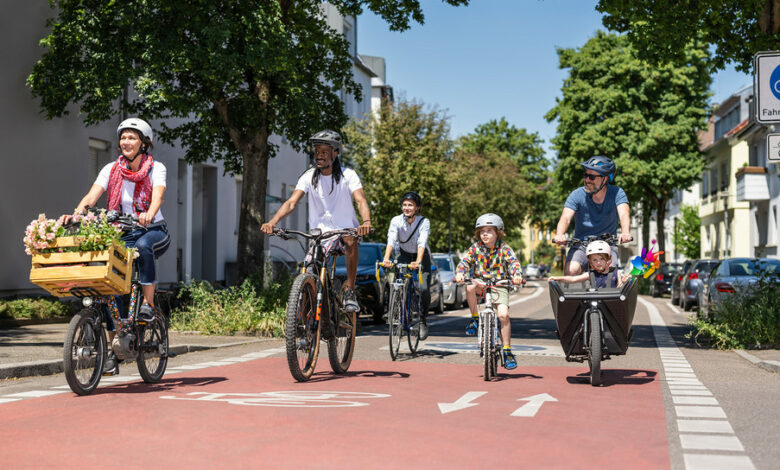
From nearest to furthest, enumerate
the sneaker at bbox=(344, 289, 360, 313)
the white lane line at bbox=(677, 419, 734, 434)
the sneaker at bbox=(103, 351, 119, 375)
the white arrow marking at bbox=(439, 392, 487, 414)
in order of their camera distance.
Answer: the white lane line at bbox=(677, 419, 734, 434)
the white arrow marking at bbox=(439, 392, 487, 414)
the sneaker at bbox=(103, 351, 119, 375)
the sneaker at bbox=(344, 289, 360, 313)

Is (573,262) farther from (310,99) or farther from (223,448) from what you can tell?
(310,99)

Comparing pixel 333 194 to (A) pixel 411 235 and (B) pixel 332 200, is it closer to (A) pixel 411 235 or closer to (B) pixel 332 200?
(B) pixel 332 200

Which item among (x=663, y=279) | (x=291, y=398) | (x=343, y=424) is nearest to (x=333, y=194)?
(x=291, y=398)

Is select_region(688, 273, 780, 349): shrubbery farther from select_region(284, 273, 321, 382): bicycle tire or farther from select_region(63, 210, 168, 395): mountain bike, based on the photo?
select_region(63, 210, 168, 395): mountain bike

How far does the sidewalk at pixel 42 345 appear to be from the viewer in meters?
9.41

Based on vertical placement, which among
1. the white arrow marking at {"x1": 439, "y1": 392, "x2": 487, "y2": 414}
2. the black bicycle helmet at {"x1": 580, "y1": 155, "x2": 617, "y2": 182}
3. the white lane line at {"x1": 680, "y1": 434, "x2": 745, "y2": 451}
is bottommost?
the white lane line at {"x1": 680, "y1": 434, "x2": 745, "y2": 451}

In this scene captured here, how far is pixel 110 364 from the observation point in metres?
7.69

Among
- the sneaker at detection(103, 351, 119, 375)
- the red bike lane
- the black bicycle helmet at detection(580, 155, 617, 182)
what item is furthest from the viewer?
the black bicycle helmet at detection(580, 155, 617, 182)

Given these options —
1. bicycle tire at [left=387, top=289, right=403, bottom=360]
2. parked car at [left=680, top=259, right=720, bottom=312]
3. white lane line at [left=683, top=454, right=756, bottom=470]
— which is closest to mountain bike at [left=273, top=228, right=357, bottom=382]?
bicycle tire at [left=387, top=289, right=403, bottom=360]

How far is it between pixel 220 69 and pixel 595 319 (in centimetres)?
908

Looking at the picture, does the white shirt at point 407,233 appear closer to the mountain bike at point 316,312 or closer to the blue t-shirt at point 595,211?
the blue t-shirt at point 595,211

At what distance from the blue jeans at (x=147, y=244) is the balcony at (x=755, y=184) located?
4368 centimetres

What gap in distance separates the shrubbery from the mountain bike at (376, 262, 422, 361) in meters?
4.80

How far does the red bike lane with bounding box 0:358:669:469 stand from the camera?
5074mm
